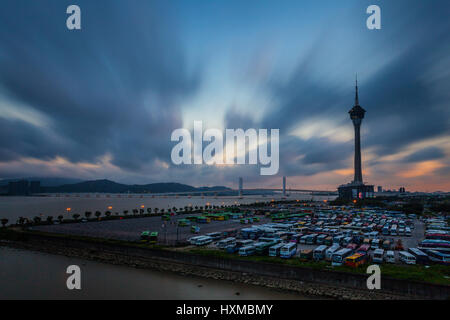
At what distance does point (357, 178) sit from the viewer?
5888 cm

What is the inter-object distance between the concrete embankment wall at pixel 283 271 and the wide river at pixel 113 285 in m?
0.63

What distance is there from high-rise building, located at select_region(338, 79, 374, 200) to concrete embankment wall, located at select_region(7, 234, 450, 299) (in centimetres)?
5319

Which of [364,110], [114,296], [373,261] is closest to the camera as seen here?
[114,296]

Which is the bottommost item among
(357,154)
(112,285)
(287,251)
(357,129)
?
(112,285)

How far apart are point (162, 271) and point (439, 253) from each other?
9.98 meters

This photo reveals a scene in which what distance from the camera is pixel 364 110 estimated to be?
62.8 metres

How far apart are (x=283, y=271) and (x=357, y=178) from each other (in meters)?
58.9

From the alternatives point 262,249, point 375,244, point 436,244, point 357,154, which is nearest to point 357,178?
point 357,154

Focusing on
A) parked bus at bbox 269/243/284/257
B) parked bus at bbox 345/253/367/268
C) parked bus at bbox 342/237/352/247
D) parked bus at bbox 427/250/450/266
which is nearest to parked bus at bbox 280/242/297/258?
parked bus at bbox 269/243/284/257

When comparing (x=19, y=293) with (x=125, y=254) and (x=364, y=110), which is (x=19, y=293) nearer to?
(x=125, y=254)

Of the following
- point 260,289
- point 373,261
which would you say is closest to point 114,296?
point 260,289

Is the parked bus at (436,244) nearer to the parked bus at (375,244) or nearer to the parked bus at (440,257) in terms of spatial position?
the parked bus at (375,244)

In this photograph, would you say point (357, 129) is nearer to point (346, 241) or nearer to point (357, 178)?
point (357, 178)
